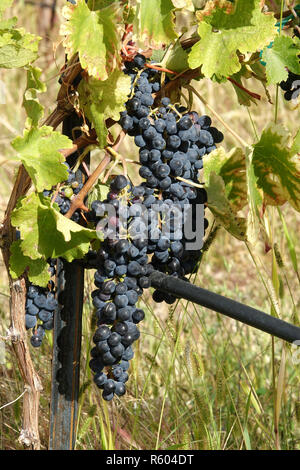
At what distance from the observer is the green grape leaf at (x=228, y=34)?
2.62 ft

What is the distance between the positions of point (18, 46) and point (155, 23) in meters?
0.17

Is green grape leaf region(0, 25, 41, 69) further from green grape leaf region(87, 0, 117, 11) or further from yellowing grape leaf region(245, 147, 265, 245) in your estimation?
yellowing grape leaf region(245, 147, 265, 245)

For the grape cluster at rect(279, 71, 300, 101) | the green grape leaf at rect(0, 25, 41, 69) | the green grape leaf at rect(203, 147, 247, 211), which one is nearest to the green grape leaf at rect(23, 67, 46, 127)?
the green grape leaf at rect(0, 25, 41, 69)

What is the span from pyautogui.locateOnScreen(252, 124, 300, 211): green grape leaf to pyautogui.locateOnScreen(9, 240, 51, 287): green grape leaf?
0.31m

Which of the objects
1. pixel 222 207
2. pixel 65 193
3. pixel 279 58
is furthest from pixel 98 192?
pixel 279 58

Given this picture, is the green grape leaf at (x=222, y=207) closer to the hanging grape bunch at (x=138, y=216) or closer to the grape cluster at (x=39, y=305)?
the hanging grape bunch at (x=138, y=216)

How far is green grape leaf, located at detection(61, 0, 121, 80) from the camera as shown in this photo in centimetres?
76

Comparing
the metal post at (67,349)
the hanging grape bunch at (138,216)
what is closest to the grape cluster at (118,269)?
the hanging grape bunch at (138,216)

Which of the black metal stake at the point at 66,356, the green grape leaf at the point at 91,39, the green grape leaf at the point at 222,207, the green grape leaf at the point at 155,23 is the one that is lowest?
the black metal stake at the point at 66,356

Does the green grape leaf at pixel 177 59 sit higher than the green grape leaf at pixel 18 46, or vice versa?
the green grape leaf at pixel 177 59

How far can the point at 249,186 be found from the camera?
0.82 m

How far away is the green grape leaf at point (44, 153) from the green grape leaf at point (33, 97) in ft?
0.11

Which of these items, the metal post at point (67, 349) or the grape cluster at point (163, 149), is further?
the metal post at point (67, 349)

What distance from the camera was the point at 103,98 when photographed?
0.81 m
